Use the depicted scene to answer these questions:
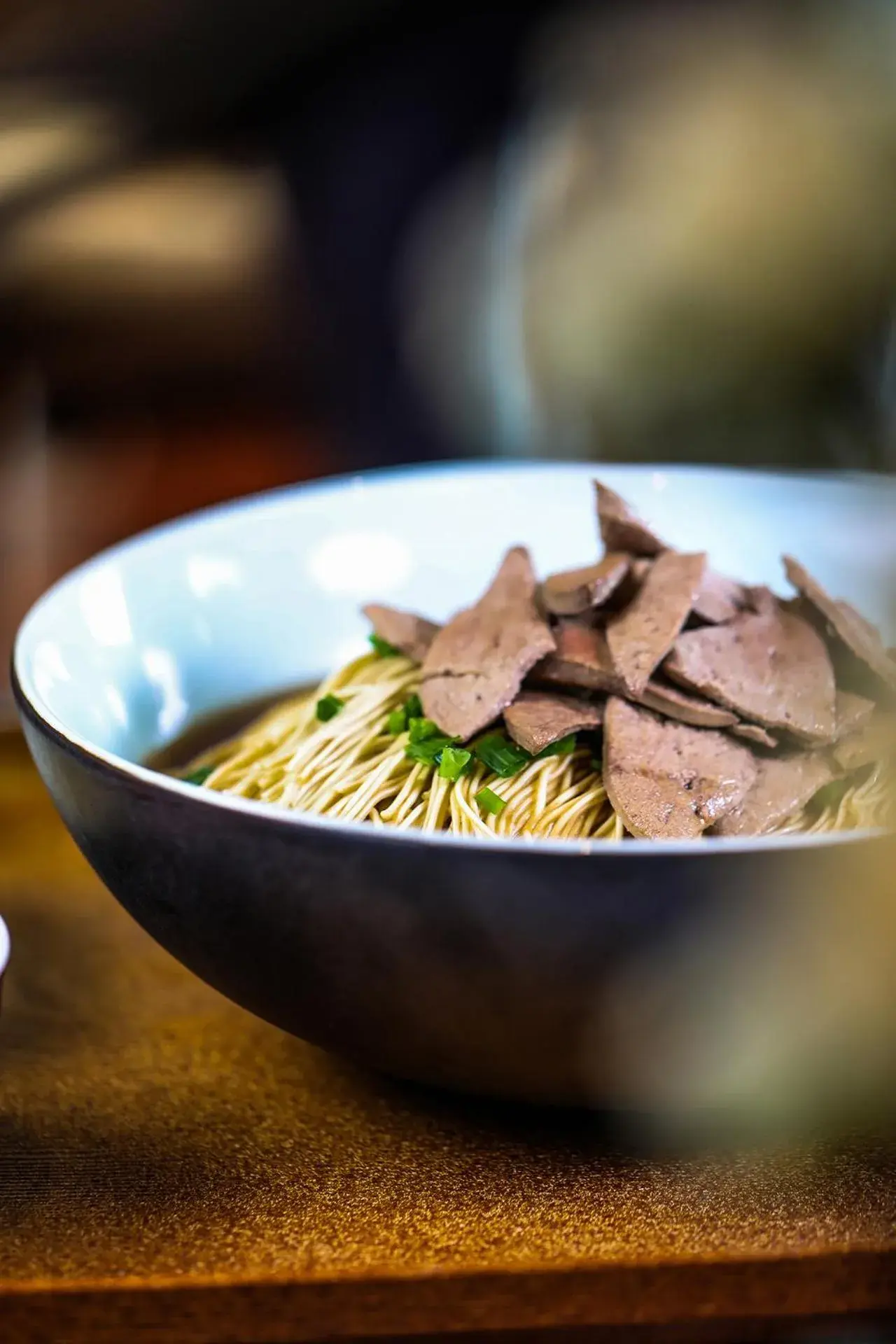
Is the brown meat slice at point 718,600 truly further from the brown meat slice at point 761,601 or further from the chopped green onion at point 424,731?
the chopped green onion at point 424,731

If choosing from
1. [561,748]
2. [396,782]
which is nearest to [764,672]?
[561,748]

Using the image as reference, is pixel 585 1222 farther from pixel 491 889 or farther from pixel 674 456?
pixel 674 456

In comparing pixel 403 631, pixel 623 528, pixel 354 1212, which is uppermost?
pixel 623 528

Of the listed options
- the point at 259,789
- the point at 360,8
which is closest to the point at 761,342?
the point at 360,8

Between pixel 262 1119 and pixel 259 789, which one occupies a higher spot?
pixel 259 789

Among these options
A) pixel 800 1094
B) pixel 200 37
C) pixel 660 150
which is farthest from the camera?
pixel 660 150

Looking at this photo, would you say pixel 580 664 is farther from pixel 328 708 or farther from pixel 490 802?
pixel 328 708

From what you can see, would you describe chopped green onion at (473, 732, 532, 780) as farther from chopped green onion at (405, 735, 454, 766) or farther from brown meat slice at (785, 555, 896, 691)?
brown meat slice at (785, 555, 896, 691)
